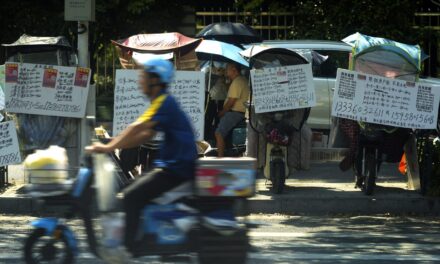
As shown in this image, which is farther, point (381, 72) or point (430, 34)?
point (430, 34)

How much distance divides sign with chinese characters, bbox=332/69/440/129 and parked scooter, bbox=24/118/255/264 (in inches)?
183

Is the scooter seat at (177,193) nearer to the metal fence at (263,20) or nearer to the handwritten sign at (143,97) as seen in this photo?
the handwritten sign at (143,97)

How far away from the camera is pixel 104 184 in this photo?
649 centimetres

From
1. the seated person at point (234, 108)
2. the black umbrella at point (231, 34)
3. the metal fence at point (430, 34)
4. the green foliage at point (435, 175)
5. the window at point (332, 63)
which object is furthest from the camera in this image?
the metal fence at point (430, 34)

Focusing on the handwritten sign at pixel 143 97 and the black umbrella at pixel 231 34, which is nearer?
the handwritten sign at pixel 143 97

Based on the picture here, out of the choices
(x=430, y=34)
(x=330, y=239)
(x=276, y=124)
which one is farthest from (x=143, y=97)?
(x=430, y=34)

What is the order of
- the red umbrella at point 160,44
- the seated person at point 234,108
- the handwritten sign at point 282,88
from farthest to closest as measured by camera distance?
1. the seated person at point 234,108
2. the red umbrella at point 160,44
3. the handwritten sign at point 282,88

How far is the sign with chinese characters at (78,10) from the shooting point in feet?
38.0

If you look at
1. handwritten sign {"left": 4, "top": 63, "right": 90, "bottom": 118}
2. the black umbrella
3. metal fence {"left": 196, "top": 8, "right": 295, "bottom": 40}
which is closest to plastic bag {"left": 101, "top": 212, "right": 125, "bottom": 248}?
handwritten sign {"left": 4, "top": 63, "right": 90, "bottom": 118}

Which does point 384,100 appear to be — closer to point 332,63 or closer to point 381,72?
point 381,72

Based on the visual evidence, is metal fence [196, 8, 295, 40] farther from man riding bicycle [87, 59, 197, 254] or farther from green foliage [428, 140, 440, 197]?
man riding bicycle [87, 59, 197, 254]

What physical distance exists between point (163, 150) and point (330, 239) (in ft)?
10.5

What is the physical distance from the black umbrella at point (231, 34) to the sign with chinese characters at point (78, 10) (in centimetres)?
341

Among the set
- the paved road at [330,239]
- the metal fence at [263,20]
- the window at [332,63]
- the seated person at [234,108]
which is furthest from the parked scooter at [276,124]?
the metal fence at [263,20]
